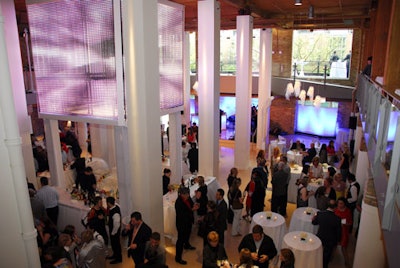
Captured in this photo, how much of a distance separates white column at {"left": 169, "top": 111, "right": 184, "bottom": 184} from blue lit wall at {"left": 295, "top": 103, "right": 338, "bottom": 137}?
12026mm

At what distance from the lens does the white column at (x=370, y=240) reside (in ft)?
17.0

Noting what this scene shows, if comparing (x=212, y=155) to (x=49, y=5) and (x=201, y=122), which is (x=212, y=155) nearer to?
(x=201, y=122)

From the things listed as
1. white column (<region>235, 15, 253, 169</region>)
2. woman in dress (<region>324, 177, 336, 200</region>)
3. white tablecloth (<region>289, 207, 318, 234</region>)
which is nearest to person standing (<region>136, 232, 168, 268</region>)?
white tablecloth (<region>289, 207, 318, 234</region>)

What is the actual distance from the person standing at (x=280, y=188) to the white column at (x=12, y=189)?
5422mm

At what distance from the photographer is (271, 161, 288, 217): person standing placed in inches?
296

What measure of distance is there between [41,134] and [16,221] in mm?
14472

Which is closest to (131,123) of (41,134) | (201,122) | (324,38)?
(201,122)

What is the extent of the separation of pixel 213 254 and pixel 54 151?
4.85m

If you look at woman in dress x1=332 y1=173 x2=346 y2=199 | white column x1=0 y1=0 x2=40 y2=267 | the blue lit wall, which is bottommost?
the blue lit wall

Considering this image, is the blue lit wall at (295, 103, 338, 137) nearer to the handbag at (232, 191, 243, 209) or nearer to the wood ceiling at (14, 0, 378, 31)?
the wood ceiling at (14, 0, 378, 31)

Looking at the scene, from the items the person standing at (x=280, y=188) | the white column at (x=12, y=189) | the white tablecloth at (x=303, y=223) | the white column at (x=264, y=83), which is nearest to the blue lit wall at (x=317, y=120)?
the white column at (x=264, y=83)

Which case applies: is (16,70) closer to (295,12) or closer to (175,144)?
(175,144)

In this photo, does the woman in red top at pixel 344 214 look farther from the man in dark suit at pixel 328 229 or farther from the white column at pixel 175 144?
the white column at pixel 175 144

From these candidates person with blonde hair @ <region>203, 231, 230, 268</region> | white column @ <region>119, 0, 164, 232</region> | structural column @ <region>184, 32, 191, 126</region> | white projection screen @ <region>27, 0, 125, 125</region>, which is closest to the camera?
person with blonde hair @ <region>203, 231, 230, 268</region>
